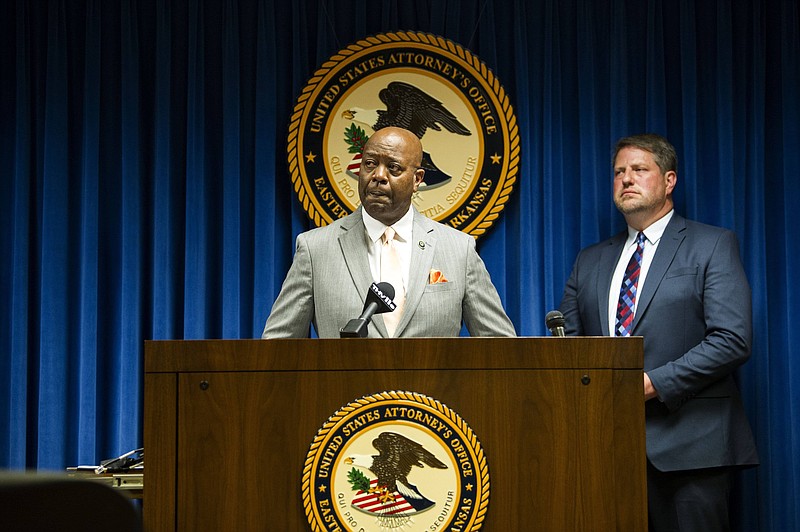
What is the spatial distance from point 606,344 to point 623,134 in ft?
6.95

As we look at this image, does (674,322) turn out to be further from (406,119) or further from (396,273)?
(406,119)

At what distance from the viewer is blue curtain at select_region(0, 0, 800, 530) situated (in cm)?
382

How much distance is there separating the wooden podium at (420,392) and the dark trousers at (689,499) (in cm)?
148

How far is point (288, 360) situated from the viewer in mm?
1964

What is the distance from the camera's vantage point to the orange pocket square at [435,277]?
2752mm

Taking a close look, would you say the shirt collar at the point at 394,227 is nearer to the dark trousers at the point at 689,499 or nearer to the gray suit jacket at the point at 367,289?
the gray suit jacket at the point at 367,289

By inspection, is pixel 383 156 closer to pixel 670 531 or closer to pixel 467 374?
pixel 467 374

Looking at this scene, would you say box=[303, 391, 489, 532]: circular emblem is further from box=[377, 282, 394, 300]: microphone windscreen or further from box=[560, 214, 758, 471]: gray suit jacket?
box=[560, 214, 758, 471]: gray suit jacket

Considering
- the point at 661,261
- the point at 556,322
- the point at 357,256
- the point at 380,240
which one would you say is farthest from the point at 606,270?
the point at 556,322

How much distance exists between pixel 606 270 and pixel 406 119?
3.31 feet

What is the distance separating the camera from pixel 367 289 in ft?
8.87

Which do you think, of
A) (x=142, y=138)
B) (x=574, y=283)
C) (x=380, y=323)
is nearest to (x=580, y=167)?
(x=574, y=283)

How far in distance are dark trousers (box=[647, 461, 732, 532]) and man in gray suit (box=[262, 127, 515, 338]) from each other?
99cm

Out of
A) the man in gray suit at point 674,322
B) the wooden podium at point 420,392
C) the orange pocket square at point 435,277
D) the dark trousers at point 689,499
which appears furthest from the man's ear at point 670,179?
the wooden podium at point 420,392
